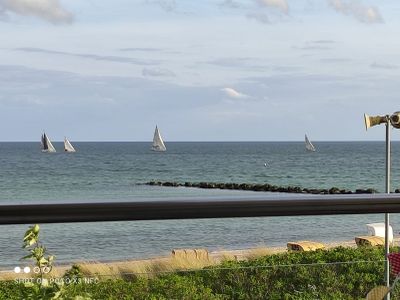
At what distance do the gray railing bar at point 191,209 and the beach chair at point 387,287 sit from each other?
1.22 feet

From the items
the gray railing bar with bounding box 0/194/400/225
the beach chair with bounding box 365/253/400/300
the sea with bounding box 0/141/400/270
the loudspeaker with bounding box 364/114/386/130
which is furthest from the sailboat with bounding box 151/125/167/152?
the gray railing bar with bounding box 0/194/400/225

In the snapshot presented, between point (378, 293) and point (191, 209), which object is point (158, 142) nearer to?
point (378, 293)

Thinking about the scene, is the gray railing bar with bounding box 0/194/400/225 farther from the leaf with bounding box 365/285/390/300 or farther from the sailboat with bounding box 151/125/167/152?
the sailboat with bounding box 151/125/167/152

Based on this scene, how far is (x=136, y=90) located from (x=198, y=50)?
7947 mm

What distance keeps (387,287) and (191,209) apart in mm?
757

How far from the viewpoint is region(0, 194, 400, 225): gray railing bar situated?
5.28ft

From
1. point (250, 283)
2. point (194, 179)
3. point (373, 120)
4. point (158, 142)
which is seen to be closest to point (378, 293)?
point (250, 283)

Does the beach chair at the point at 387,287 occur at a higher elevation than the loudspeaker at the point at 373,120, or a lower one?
lower

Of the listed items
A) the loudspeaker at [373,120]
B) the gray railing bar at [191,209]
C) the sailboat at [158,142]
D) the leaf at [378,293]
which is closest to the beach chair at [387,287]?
the leaf at [378,293]

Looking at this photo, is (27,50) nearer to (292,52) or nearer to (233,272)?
(292,52)

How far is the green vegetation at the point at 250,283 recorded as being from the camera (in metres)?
1.96

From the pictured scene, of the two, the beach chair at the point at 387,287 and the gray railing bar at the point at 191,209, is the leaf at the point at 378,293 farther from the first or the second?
the gray railing bar at the point at 191,209

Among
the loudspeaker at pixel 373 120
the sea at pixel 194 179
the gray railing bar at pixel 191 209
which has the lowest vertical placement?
the sea at pixel 194 179

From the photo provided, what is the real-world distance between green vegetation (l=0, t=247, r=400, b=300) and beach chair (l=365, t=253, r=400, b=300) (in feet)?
0.06
